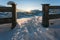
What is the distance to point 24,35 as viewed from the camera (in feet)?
19.2

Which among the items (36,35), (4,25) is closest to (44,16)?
(36,35)

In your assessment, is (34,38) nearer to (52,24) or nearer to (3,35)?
(3,35)

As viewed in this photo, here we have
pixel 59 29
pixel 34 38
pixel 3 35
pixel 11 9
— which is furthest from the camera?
pixel 11 9

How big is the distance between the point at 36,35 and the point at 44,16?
5.85 feet

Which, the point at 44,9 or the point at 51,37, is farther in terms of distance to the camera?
the point at 44,9

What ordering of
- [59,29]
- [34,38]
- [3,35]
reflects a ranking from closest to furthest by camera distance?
[34,38], [3,35], [59,29]

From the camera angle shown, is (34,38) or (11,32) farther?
(11,32)

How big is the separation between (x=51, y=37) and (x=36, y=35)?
0.65 m

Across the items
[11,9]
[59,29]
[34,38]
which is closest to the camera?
[34,38]

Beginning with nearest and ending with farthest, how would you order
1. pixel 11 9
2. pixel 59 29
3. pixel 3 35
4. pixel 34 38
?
pixel 34 38 → pixel 3 35 → pixel 59 29 → pixel 11 9

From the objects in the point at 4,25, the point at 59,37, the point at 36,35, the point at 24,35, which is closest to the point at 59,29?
the point at 59,37

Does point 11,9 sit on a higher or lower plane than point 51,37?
higher

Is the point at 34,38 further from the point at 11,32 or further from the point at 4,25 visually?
the point at 4,25

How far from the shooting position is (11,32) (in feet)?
20.9
